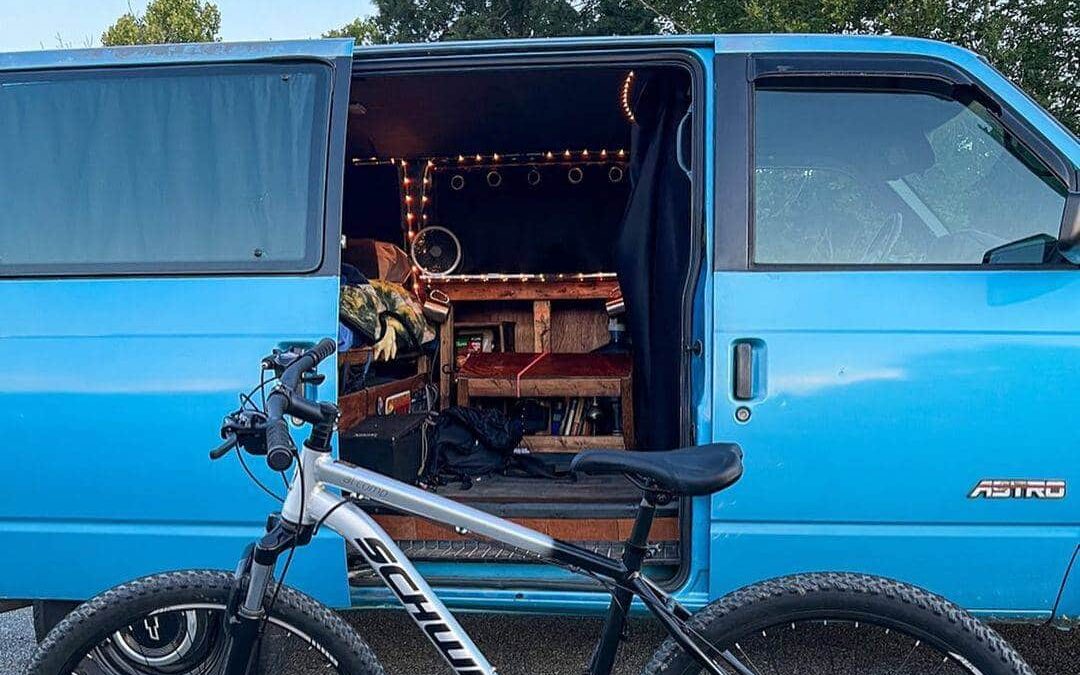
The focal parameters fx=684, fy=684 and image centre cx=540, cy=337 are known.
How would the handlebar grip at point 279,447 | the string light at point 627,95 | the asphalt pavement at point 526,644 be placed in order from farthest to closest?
the string light at point 627,95, the asphalt pavement at point 526,644, the handlebar grip at point 279,447

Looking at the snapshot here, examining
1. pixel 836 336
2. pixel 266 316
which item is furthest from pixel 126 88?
pixel 836 336

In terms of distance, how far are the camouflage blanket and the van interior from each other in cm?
1

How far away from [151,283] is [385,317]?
60.5 inches

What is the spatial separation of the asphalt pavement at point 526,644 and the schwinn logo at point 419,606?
107 centimetres

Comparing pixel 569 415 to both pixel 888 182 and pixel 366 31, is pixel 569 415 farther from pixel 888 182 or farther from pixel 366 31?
pixel 366 31

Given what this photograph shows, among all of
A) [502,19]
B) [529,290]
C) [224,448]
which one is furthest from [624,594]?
[502,19]

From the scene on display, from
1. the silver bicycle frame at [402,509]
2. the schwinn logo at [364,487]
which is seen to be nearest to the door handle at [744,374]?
the silver bicycle frame at [402,509]

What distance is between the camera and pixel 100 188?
2.16m

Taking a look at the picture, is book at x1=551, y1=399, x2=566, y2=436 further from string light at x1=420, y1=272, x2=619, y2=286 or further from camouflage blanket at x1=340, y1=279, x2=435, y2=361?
string light at x1=420, y1=272, x2=619, y2=286

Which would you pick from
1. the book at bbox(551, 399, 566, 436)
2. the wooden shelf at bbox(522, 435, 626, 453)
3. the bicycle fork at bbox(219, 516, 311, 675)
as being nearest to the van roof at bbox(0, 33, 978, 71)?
the bicycle fork at bbox(219, 516, 311, 675)

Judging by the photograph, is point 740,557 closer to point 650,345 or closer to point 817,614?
point 817,614

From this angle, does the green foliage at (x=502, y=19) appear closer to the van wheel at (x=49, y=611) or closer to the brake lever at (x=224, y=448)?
the van wheel at (x=49, y=611)

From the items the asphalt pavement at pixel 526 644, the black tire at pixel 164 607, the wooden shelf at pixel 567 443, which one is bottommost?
the asphalt pavement at pixel 526 644

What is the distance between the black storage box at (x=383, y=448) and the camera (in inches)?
105
